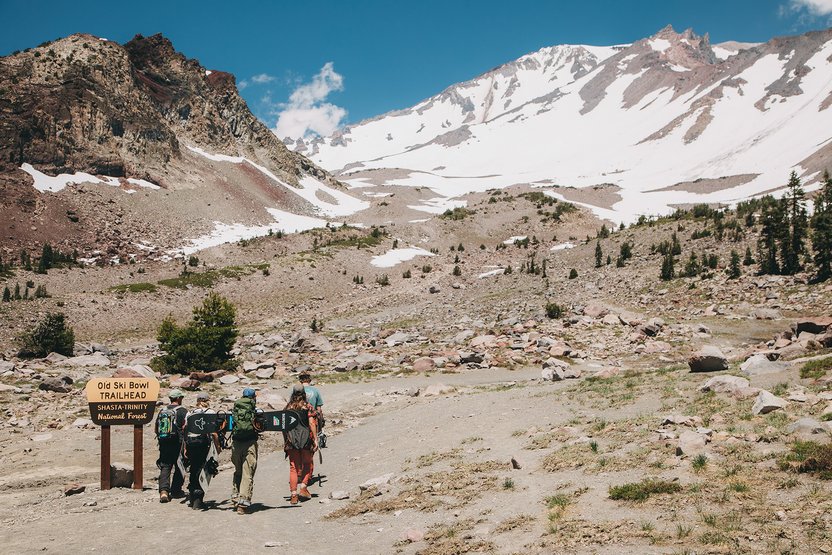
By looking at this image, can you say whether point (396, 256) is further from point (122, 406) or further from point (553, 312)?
point (122, 406)

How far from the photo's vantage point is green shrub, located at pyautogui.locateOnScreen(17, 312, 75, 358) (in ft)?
90.0

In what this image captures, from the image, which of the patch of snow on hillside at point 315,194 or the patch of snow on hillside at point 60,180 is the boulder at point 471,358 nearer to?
the patch of snow on hillside at point 60,180

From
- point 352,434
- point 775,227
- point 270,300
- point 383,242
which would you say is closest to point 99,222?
point 270,300

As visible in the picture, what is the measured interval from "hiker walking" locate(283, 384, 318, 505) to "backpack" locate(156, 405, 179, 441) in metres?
2.10

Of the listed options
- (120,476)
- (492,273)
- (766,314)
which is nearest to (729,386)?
(120,476)

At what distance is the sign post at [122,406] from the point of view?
10492mm

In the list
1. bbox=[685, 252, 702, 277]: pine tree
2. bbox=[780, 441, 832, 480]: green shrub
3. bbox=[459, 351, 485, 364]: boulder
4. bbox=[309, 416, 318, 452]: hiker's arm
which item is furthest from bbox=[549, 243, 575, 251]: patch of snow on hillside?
bbox=[780, 441, 832, 480]: green shrub

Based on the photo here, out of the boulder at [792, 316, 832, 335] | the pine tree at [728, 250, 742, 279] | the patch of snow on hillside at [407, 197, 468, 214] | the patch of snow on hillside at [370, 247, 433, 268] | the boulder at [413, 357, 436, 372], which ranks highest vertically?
the patch of snow on hillside at [407, 197, 468, 214]

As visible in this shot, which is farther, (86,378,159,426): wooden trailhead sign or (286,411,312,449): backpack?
A: (86,378,159,426): wooden trailhead sign

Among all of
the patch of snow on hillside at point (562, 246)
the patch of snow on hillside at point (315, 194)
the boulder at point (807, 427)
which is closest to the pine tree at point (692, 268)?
the patch of snow on hillside at point (562, 246)

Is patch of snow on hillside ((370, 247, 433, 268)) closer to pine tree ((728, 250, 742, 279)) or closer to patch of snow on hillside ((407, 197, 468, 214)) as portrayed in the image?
patch of snow on hillside ((407, 197, 468, 214))

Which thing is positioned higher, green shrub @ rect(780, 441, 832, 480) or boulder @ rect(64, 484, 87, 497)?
green shrub @ rect(780, 441, 832, 480)

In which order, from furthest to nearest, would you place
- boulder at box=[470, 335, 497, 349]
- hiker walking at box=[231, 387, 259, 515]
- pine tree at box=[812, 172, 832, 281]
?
1. pine tree at box=[812, 172, 832, 281]
2. boulder at box=[470, 335, 497, 349]
3. hiker walking at box=[231, 387, 259, 515]

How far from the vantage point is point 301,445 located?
33.2 ft
